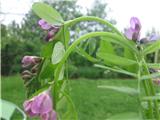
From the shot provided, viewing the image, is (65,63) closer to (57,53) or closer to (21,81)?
(57,53)

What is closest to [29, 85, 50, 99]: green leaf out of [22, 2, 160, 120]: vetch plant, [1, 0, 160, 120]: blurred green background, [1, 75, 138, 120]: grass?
[22, 2, 160, 120]: vetch plant

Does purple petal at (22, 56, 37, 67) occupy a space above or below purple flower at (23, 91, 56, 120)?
above

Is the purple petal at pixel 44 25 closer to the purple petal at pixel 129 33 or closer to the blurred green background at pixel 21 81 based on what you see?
the purple petal at pixel 129 33

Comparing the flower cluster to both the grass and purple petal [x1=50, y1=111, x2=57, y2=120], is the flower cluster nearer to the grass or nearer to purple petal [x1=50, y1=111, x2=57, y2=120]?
purple petal [x1=50, y1=111, x2=57, y2=120]

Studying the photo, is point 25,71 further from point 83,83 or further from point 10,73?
point 10,73

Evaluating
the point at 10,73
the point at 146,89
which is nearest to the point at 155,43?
the point at 146,89

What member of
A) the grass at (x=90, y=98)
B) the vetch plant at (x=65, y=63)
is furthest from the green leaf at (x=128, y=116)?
the grass at (x=90, y=98)
